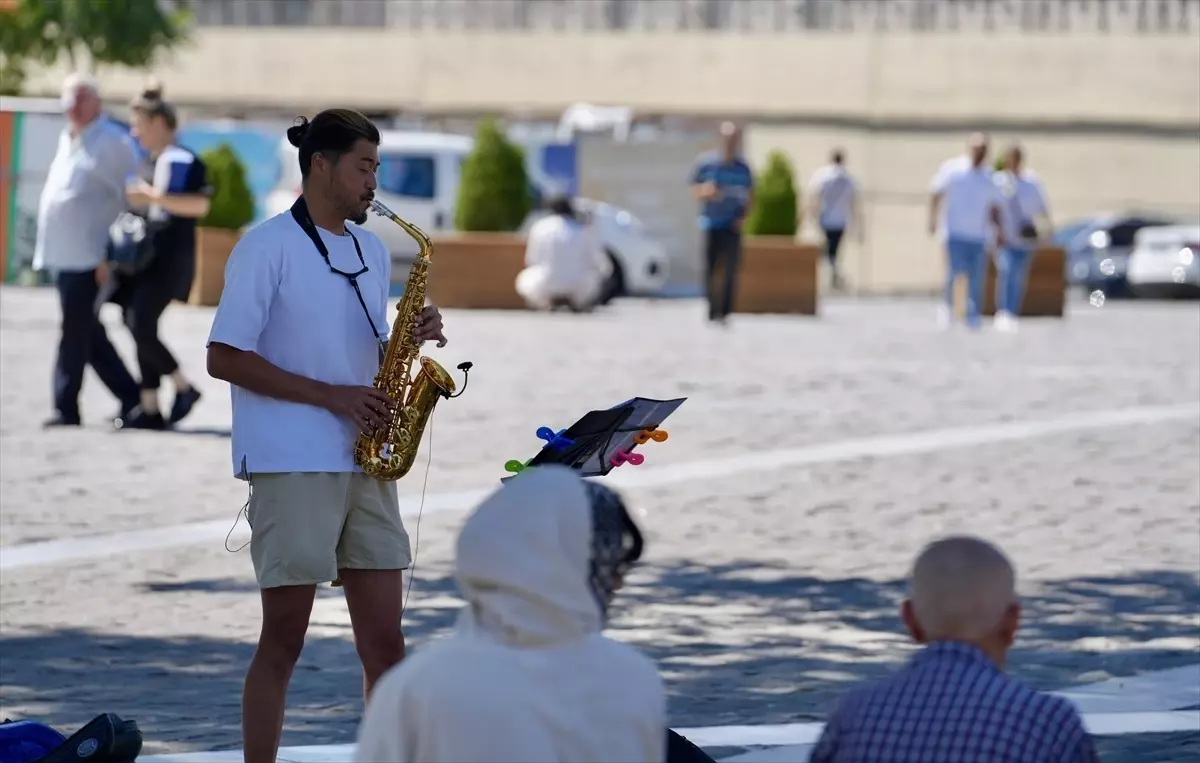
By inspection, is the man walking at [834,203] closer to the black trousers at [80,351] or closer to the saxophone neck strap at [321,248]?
the black trousers at [80,351]

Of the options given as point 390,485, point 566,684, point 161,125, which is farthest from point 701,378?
point 566,684

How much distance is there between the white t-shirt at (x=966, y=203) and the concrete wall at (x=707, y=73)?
18.2 meters

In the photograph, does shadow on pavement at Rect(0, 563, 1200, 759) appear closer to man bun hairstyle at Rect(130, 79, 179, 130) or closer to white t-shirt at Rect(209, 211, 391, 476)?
white t-shirt at Rect(209, 211, 391, 476)

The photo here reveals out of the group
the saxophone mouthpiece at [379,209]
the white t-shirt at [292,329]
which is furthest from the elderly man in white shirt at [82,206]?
the white t-shirt at [292,329]

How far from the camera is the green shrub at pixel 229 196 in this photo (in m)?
24.2

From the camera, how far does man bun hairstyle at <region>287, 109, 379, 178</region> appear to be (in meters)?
5.31

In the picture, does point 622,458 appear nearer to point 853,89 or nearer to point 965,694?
point 965,694

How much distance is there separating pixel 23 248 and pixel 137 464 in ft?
46.8

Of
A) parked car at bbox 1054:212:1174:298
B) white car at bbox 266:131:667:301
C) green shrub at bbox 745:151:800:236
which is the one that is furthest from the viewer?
parked car at bbox 1054:212:1174:298

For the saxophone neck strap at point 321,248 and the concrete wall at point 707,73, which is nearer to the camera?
the saxophone neck strap at point 321,248

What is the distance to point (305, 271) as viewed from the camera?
210 inches

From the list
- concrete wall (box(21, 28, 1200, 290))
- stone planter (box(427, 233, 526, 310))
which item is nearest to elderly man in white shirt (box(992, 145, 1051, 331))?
stone planter (box(427, 233, 526, 310))

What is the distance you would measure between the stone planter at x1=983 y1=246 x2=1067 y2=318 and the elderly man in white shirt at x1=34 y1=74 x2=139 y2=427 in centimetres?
1439

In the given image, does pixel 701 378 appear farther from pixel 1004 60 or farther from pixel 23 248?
pixel 1004 60
